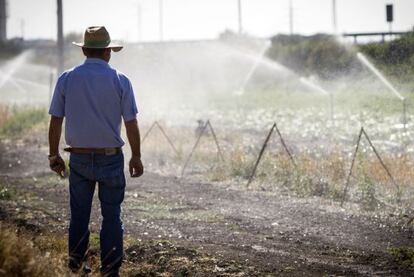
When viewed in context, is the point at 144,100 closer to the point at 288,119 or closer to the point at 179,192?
the point at 288,119

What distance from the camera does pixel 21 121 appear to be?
2077cm

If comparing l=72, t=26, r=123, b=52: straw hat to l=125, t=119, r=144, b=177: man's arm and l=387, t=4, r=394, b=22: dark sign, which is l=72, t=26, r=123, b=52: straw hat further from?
l=387, t=4, r=394, b=22: dark sign

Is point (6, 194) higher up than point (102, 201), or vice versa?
point (102, 201)

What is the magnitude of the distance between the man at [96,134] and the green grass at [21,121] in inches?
593

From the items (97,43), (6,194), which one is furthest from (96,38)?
(6,194)

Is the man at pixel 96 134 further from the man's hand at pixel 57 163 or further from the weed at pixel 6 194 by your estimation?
the weed at pixel 6 194

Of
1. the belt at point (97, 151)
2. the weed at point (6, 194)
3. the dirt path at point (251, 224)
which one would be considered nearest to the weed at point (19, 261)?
the belt at point (97, 151)

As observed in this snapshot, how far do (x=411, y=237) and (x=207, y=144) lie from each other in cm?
874

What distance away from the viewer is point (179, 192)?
10.5 meters

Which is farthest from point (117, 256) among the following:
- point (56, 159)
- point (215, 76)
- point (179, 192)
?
point (215, 76)

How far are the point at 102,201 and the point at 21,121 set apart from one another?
16333 mm

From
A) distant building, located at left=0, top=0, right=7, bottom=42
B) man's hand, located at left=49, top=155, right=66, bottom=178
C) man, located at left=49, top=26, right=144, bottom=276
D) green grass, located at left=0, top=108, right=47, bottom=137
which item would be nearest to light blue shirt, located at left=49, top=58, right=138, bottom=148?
man, located at left=49, top=26, right=144, bottom=276

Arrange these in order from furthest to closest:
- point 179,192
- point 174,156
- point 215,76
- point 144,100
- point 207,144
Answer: point 215,76 < point 144,100 < point 207,144 < point 174,156 < point 179,192

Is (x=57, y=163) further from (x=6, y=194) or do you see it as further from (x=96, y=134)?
(x=6, y=194)
